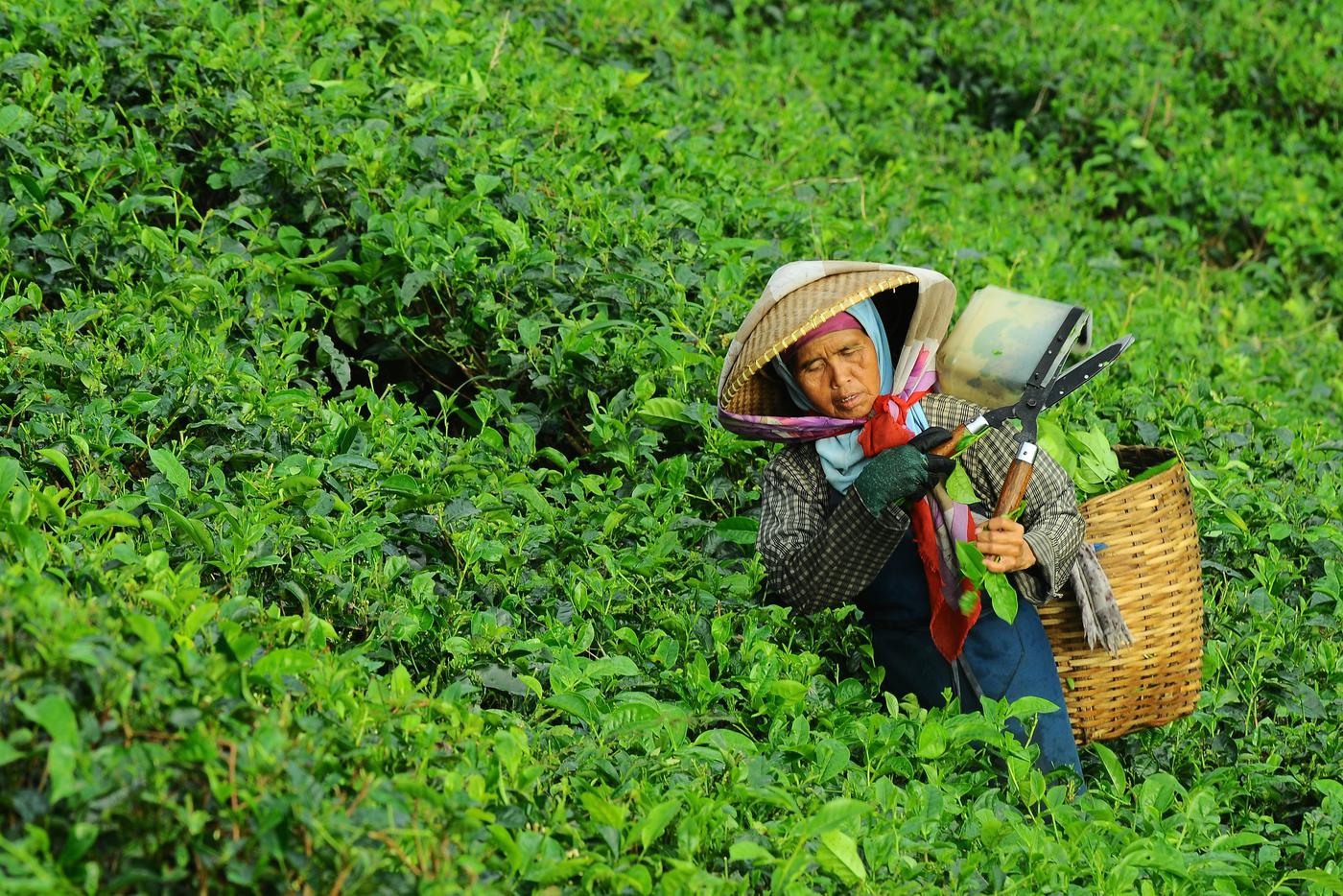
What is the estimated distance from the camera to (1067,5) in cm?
739

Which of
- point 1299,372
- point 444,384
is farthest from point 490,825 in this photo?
point 1299,372

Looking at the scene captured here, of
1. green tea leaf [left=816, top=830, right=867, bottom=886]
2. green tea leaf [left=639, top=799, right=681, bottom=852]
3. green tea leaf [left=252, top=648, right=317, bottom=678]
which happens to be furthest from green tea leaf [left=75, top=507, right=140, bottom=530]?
green tea leaf [left=816, top=830, right=867, bottom=886]

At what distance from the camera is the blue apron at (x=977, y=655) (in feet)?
9.70

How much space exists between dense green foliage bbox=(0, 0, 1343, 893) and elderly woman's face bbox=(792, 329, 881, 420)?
0.44 m

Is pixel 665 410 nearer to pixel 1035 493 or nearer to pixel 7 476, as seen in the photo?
pixel 1035 493

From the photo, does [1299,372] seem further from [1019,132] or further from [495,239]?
[495,239]

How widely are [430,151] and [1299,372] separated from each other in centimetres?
317

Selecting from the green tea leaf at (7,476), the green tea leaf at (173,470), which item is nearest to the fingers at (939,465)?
the green tea leaf at (173,470)

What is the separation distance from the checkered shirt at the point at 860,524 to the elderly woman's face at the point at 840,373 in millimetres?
124

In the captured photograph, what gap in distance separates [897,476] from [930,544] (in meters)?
0.20

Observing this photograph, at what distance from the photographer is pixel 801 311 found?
116 inches

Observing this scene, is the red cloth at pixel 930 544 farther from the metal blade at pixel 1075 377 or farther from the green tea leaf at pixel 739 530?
the green tea leaf at pixel 739 530

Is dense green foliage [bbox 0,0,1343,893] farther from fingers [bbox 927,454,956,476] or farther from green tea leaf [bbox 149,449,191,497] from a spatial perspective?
fingers [bbox 927,454,956,476]

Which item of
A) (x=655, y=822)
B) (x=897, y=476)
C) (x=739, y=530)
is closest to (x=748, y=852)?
(x=655, y=822)
